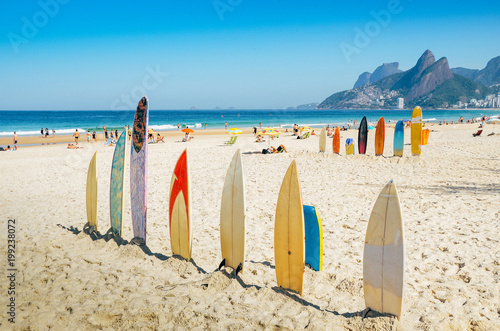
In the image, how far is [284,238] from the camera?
313cm

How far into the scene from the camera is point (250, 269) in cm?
374

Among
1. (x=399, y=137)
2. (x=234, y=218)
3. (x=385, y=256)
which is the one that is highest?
(x=399, y=137)

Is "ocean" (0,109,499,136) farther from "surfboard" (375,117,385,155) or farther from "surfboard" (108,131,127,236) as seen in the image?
"surfboard" (108,131,127,236)

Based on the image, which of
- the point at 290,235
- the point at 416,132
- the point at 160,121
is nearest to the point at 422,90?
the point at 160,121

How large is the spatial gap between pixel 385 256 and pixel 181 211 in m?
2.27

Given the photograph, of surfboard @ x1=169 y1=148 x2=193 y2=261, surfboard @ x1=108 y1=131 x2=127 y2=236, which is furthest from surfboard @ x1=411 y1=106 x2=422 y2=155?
surfboard @ x1=108 y1=131 x2=127 y2=236

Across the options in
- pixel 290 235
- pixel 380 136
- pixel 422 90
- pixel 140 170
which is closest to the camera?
pixel 290 235

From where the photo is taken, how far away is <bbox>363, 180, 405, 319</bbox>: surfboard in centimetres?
256

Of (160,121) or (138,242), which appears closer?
(138,242)

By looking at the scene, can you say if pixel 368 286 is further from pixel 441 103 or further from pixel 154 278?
pixel 441 103

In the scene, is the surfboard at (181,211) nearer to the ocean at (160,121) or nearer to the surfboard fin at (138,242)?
the surfboard fin at (138,242)

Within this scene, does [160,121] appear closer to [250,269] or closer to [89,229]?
[89,229]

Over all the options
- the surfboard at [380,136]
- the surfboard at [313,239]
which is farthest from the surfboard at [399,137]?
the surfboard at [313,239]

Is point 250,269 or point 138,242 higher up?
point 138,242
